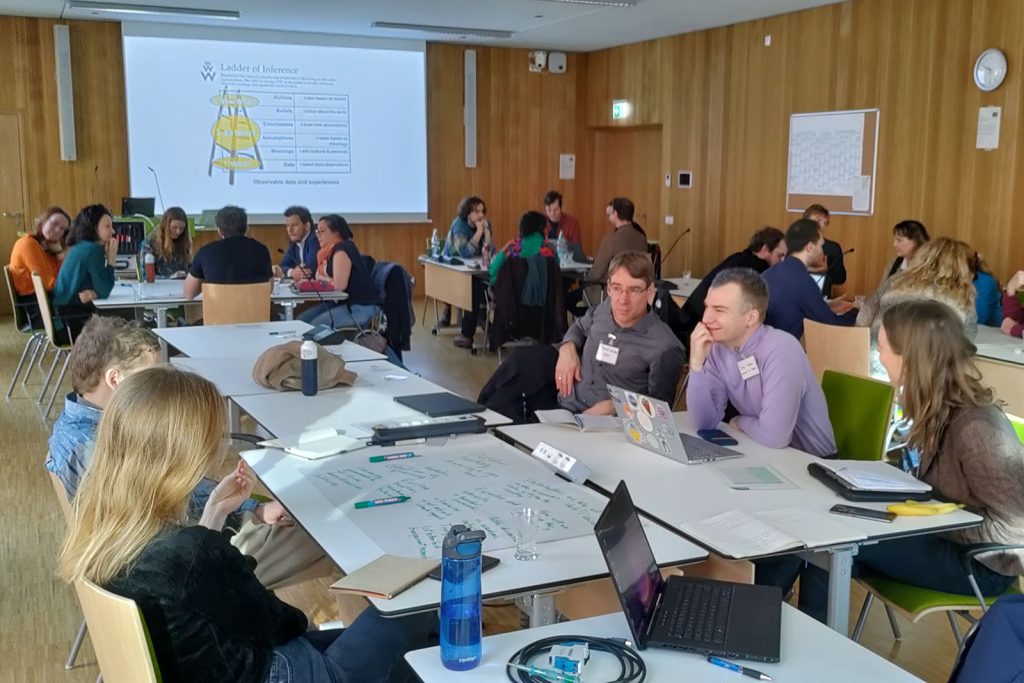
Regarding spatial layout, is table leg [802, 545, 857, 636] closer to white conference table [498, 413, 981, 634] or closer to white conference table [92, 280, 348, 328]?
white conference table [498, 413, 981, 634]

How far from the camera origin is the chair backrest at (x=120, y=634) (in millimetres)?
1661

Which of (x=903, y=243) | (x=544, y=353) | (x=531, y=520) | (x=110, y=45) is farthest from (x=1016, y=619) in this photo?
(x=110, y=45)

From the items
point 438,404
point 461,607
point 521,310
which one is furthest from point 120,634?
point 521,310

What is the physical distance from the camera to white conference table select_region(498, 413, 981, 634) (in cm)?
253

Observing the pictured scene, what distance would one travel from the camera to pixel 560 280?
8078 mm

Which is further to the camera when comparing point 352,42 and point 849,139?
point 352,42

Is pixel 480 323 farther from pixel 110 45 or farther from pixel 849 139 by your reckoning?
pixel 110 45

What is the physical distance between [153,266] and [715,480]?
5.52 m

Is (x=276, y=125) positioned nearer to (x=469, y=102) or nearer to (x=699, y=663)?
(x=469, y=102)

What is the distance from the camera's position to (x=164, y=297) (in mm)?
6582

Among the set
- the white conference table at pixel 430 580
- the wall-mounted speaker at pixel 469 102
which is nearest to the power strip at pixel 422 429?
the white conference table at pixel 430 580

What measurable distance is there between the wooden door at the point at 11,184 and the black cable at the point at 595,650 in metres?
10.4

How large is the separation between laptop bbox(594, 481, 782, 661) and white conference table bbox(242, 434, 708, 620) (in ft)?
0.61

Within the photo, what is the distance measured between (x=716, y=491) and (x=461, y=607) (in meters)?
1.20
